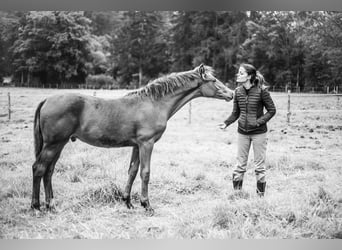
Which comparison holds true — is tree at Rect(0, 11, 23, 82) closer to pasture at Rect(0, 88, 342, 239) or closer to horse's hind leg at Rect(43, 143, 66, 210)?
pasture at Rect(0, 88, 342, 239)

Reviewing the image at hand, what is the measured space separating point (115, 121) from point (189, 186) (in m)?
1.29

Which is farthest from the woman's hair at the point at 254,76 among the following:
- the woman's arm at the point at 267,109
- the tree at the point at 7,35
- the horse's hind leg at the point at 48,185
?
the tree at the point at 7,35

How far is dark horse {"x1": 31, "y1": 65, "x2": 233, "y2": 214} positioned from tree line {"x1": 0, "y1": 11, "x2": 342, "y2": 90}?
1.31 metres

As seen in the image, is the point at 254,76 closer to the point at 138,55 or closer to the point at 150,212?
the point at 150,212

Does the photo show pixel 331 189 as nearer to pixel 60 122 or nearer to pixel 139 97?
pixel 139 97

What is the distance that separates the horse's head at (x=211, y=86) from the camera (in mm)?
3365

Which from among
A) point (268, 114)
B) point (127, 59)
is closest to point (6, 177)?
point (127, 59)

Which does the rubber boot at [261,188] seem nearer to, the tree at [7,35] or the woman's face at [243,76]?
the woman's face at [243,76]

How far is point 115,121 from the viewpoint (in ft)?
10.4

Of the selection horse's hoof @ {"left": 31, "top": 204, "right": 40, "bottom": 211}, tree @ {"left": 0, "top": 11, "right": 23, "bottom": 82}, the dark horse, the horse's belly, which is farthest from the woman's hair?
tree @ {"left": 0, "top": 11, "right": 23, "bottom": 82}

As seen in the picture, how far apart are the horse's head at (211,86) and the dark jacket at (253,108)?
0.15 metres

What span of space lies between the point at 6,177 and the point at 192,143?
303cm

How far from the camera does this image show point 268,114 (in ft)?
10.5

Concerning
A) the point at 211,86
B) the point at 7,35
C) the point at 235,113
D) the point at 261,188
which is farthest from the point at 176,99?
the point at 7,35
